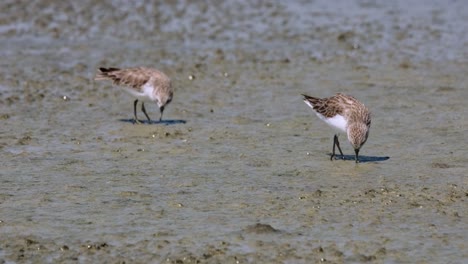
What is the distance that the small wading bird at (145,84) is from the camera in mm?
15922

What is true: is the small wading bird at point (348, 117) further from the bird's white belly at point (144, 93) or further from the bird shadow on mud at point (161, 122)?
the bird's white belly at point (144, 93)

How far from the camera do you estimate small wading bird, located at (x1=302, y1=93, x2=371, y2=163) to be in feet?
43.0

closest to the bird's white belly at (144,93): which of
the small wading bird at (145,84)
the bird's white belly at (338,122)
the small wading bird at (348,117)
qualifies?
the small wading bird at (145,84)

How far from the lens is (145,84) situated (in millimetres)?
16047

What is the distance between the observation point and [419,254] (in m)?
9.45

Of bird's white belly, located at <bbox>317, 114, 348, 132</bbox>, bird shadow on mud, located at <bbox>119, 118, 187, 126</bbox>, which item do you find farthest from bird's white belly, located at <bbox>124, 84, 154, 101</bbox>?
bird's white belly, located at <bbox>317, 114, 348, 132</bbox>

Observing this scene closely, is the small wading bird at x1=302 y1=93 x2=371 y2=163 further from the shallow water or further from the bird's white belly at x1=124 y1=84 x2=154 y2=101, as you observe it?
the bird's white belly at x1=124 y1=84 x2=154 y2=101

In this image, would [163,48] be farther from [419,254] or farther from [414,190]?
[419,254]

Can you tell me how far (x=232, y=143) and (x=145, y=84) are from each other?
2.40 meters

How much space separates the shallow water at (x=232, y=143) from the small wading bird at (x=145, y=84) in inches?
17.1

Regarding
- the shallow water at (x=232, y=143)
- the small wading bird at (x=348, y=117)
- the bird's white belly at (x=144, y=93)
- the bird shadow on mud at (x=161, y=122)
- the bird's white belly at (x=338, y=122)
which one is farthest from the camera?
the bird's white belly at (x=144, y=93)

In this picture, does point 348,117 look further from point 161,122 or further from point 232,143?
point 161,122

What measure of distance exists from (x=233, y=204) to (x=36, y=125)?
5223 mm

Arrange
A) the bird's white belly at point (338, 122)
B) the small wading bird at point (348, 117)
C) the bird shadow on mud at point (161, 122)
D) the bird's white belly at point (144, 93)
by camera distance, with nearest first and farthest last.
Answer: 1. the small wading bird at point (348, 117)
2. the bird's white belly at point (338, 122)
3. the bird shadow on mud at point (161, 122)
4. the bird's white belly at point (144, 93)
